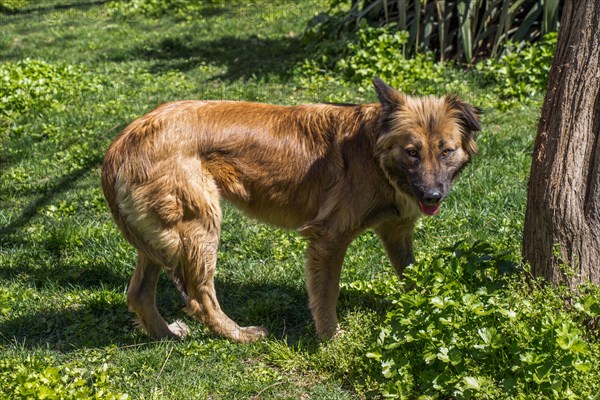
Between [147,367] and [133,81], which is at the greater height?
[133,81]

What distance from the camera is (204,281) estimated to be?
16.8ft

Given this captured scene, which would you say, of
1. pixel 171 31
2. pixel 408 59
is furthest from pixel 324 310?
pixel 171 31

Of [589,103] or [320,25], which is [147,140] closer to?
[589,103]

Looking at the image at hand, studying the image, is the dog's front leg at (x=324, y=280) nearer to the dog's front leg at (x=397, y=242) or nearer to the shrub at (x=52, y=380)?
the dog's front leg at (x=397, y=242)

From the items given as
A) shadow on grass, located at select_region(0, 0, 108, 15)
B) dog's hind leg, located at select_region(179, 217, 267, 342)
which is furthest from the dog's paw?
shadow on grass, located at select_region(0, 0, 108, 15)

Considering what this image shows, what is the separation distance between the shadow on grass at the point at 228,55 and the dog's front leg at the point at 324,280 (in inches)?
236

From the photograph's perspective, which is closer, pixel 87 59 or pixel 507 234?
pixel 507 234

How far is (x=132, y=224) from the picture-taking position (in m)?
5.00

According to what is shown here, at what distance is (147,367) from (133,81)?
7.03 meters

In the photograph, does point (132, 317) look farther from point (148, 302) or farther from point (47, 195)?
point (47, 195)

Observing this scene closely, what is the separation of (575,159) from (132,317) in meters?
3.25

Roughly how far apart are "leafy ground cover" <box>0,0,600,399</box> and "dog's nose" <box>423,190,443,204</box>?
0.35m

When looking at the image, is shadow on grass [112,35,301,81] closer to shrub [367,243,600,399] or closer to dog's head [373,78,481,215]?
dog's head [373,78,481,215]

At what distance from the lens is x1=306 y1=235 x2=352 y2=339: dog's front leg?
5066 millimetres
